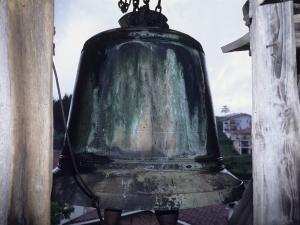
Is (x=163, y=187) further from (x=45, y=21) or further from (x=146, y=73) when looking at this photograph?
(x=45, y=21)

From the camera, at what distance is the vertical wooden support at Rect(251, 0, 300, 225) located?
5.13 ft

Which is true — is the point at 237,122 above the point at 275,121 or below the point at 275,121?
above

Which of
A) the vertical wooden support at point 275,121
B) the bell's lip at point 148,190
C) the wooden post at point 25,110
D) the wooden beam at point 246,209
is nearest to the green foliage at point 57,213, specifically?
the wooden beam at point 246,209

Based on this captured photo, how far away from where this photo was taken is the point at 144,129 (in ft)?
5.78

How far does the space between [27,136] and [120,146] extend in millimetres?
485

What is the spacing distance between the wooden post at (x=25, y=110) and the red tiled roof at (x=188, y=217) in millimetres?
6779

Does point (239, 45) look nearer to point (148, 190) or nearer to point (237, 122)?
point (148, 190)

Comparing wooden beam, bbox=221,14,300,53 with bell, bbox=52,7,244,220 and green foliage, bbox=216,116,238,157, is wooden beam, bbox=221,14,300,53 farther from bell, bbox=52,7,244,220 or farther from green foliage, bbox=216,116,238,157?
green foliage, bbox=216,116,238,157

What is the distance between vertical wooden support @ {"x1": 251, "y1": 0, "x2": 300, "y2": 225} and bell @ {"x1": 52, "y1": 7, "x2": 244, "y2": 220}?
0.25 meters

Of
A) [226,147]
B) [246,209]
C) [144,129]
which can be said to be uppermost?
[144,129]

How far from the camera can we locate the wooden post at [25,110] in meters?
1.42

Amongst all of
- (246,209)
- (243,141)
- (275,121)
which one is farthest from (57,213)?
(243,141)

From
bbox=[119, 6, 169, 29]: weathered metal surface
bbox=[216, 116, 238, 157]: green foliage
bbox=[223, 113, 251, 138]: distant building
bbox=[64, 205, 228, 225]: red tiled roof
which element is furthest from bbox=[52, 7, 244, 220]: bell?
bbox=[223, 113, 251, 138]: distant building

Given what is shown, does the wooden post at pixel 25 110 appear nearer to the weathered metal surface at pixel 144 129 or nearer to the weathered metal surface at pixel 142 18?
the weathered metal surface at pixel 144 129
